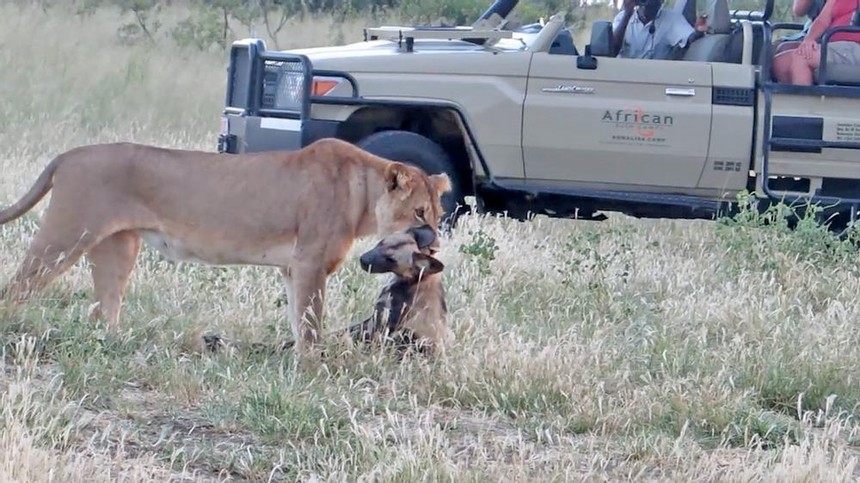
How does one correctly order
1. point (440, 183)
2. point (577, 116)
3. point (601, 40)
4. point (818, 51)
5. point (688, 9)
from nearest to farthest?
point (440, 183), point (577, 116), point (601, 40), point (818, 51), point (688, 9)

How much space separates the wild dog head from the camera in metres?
5.79

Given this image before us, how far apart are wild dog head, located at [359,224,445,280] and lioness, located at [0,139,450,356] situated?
116 mm

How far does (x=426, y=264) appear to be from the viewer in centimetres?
578

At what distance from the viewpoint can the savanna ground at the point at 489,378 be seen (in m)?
4.34

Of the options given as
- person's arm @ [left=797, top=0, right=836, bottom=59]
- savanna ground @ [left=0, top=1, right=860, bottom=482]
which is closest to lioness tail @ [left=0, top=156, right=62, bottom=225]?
savanna ground @ [left=0, top=1, right=860, bottom=482]

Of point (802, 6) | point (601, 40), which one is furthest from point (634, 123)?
point (802, 6)

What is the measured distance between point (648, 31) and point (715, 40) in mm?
501

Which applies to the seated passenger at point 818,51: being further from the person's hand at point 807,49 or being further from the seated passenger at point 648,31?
the seated passenger at point 648,31

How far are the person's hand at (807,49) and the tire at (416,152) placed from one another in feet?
7.15

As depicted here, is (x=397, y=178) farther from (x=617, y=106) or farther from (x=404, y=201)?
(x=617, y=106)

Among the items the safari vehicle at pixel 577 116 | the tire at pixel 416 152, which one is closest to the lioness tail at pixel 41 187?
the safari vehicle at pixel 577 116

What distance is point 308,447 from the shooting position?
4.51m

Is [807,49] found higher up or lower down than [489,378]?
higher up

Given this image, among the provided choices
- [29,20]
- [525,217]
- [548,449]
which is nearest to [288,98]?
[525,217]
